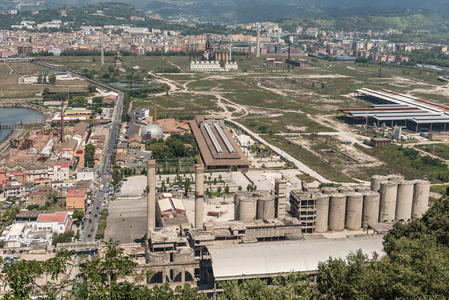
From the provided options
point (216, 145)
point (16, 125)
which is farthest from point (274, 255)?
point (16, 125)

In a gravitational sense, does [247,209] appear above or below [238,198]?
below

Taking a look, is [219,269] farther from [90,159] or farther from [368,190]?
[90,159]

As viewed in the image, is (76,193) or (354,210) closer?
(354,210)

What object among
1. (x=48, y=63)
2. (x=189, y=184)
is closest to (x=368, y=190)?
(x=189, y=184)

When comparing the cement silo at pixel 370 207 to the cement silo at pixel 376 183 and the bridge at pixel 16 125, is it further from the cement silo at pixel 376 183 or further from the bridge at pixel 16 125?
the bridge at pixel 16 125

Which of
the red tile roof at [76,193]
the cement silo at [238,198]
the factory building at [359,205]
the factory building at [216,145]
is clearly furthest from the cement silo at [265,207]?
the factory building at [216,145]

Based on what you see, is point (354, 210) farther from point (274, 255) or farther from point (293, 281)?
point (293, 281)
